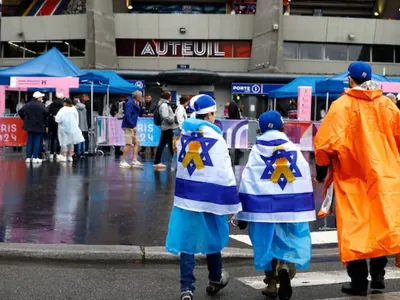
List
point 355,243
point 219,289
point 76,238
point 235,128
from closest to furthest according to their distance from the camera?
point 355,243, point 219,289, point 76,238, point 235,128

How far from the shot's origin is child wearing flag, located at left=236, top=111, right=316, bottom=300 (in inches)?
215

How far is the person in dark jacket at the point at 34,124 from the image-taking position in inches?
656

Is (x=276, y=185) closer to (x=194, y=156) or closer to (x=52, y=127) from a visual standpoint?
(x=194, y=156)

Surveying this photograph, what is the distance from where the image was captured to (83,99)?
2011 cm

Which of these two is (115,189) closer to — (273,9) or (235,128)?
(235,128)

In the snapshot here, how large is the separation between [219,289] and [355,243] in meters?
1.33

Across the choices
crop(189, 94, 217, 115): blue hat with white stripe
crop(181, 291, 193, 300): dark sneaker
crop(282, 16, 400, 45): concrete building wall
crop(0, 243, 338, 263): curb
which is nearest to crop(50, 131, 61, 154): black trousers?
crop(0, 243, 338, 263): curb

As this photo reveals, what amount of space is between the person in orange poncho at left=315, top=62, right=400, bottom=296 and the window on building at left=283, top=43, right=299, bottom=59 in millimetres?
34505

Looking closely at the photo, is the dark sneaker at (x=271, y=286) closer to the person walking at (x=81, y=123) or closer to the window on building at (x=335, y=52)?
the person walking at (x=81, y=123)

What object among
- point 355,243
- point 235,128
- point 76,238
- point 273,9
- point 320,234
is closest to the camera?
point 355,243

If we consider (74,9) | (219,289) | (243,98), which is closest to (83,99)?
(219,289)

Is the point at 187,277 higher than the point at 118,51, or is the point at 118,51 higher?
the point at 118,51

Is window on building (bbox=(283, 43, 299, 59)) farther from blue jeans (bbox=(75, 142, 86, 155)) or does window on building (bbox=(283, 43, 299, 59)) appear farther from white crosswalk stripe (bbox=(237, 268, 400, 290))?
white crosswalk stripe (bbox=(237, 268, 400, 290))

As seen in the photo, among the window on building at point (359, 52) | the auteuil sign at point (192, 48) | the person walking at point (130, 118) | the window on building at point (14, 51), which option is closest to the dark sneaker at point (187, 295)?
the person walking at point (130, 118)
